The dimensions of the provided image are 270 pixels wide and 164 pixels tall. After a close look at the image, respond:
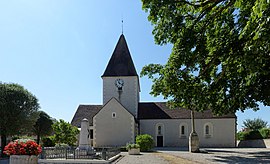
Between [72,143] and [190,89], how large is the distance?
28009mm

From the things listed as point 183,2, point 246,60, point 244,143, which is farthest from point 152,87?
point 244,143

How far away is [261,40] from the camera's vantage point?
25.5ft

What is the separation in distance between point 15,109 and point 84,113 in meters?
19.0

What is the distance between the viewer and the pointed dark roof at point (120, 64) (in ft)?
152

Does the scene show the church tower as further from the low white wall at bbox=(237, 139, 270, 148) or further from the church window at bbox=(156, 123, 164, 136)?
the low white wall at bbox=(237, 139, 270, 148)

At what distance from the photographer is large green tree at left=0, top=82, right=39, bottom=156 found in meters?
29.7

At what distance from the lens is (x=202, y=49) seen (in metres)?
11.1

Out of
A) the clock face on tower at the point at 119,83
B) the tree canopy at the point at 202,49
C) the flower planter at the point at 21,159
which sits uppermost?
the clock face on tower at the point at 119,83

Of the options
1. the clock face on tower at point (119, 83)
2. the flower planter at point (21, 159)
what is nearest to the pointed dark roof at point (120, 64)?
the clock face on tower at point (119, 83)

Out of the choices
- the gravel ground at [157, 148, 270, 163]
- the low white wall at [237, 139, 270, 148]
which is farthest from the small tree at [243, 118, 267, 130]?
the gravel ground at [157, 148, 270, 163]

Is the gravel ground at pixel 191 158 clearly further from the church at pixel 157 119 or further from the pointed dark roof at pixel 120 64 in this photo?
the pointed dark roof at pixel 120 64

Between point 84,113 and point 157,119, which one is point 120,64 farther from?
point 157,119

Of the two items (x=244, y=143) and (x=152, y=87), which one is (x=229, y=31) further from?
(x=244, y=143)

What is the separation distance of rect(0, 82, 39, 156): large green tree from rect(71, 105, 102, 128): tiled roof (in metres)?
14.6
